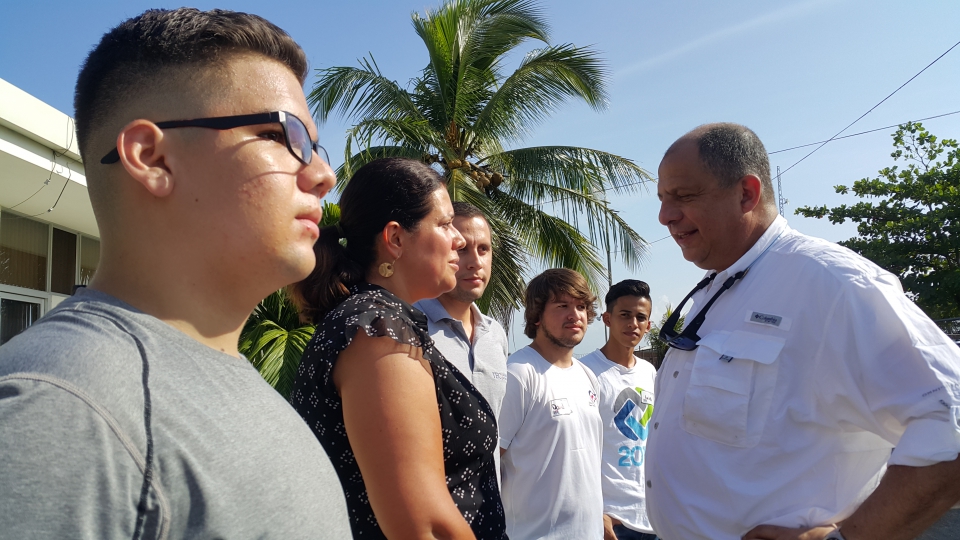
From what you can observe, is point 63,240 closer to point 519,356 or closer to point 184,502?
point 519,356

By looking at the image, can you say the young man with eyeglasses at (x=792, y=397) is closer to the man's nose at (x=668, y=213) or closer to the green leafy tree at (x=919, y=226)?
the man's nose at (x=668, y=213)

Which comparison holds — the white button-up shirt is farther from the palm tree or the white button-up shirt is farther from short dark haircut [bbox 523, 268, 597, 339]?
the palm tree

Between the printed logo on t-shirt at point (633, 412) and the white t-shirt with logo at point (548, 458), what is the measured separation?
64cm

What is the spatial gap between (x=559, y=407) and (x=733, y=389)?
1.74m

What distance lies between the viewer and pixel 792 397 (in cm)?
227

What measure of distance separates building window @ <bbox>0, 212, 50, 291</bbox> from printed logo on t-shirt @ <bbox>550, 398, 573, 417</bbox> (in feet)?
Result: 24.1

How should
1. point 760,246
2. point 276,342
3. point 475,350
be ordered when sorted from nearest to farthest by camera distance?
point 760,246 → point 475,350 → point 276,342

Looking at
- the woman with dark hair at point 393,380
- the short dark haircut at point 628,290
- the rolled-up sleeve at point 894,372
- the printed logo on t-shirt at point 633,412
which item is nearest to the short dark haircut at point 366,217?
the woman with dark hair at point 393,380

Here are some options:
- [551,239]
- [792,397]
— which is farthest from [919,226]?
[792,397]

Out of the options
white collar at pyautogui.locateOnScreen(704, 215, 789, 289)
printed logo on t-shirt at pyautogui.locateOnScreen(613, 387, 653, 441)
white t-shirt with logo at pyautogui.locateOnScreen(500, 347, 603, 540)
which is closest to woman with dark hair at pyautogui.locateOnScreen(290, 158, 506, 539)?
white collar at pyautogui.locateOnScreen(704, 215, 789, 289)

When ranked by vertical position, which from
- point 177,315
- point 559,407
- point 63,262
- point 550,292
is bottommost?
point 559,407

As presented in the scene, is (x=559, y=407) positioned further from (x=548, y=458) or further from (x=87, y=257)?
(x=87, y=257)

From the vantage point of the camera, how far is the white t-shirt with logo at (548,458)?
12.2 feet

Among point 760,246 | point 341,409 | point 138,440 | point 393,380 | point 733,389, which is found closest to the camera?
point 138,440
